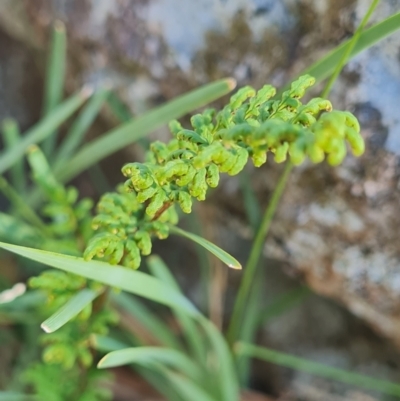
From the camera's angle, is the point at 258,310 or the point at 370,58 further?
the point at 258,310

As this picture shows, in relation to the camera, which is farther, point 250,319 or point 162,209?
point 250,319

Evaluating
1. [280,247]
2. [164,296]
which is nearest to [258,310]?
[280,247]

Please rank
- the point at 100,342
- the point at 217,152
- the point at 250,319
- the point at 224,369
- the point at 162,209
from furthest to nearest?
the point at 250,319 → the point at 224,369 → the point at 100,342 → the point at 162,209 → the point at 217,152

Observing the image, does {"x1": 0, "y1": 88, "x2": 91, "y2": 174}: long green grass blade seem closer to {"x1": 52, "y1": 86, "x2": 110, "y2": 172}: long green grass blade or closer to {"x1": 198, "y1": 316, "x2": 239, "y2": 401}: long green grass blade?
{"x1": 52, "y1": 86, "x2": 110, "y2": 172}: long green grass blade

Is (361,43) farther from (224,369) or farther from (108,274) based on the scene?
(224,369)

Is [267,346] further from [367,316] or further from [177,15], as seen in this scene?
[177,15]

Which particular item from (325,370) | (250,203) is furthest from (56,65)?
(325,370)
